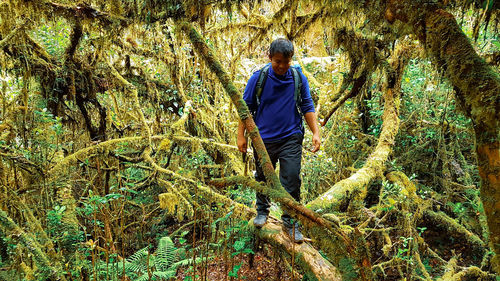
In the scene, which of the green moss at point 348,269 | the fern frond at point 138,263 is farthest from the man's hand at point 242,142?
the fern frond at point 138,263

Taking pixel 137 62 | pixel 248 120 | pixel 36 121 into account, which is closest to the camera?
pixel 248 120

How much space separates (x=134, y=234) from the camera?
23.9ft

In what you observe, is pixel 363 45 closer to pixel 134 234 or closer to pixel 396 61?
pixel 396 61

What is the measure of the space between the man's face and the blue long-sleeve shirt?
0.16 meters

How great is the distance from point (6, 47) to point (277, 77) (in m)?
3.80

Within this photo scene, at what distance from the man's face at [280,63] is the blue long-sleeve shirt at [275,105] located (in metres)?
0.16

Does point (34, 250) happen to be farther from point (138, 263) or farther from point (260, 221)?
point (260, 221)

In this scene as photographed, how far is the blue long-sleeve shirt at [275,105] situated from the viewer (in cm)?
301

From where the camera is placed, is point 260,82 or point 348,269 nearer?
point 348,269

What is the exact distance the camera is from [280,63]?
8.98 feet

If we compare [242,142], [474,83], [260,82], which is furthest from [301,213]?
[260,82]

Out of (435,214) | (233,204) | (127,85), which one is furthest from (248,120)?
(435,214)

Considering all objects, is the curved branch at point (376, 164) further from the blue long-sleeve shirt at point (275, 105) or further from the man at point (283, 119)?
the blue long-sleeve shirt at point (275, 105)

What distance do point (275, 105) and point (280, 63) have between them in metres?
0.48
